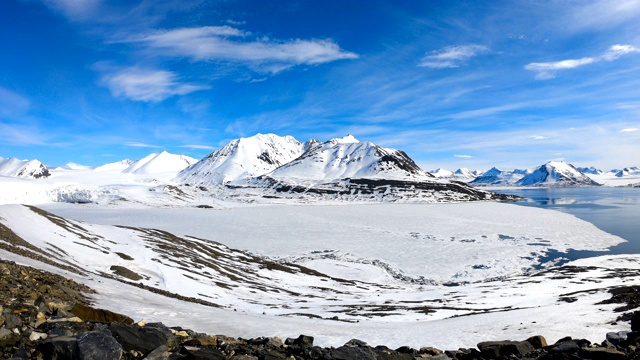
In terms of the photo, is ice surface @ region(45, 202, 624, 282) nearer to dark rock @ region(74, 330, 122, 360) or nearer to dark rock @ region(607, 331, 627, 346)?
dark rock @ region(607, 331, 627, 346)

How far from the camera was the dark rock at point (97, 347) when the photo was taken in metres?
6.47

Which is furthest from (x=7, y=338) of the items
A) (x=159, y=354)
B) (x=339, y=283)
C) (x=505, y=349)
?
(x=339, y=283)

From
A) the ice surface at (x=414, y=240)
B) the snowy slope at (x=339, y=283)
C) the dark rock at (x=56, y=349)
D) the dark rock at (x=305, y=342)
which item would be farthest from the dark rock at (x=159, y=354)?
the ice surface at (x=414, y=240)

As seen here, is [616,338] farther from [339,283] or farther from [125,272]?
[339,283]

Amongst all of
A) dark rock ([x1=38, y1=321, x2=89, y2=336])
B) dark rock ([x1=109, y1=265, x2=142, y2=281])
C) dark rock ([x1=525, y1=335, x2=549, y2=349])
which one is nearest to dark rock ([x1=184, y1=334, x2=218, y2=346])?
dark rock ([x1=38, y1=321, x2=89, y2=336])

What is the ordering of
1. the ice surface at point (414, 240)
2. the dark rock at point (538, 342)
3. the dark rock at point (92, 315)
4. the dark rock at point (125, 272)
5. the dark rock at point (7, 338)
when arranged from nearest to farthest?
the dark rock at point (7, 338) → the dark rock at point (92, 315) → the dark rock at point (538, 342) → the dark rock at point (125, 272) → the ice surface at point (414, 240)

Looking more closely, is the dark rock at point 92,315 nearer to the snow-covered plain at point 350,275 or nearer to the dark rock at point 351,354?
the snow-covered plain at point 350,275

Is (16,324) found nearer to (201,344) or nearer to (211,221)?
(201,344)

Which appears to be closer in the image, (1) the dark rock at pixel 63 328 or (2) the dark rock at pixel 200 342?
(1) the dark rock at pixel 63 328

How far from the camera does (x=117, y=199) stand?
168m

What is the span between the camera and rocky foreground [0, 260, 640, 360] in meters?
6.66

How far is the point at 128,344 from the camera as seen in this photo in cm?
741

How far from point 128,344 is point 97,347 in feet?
2.52

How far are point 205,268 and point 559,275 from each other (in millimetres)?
44954
